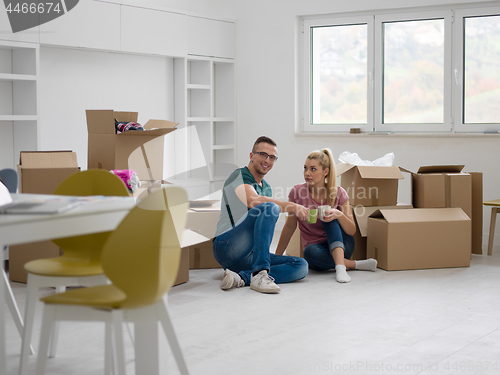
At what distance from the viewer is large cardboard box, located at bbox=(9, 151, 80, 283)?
11.6 feet

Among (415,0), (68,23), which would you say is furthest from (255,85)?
(68,23)

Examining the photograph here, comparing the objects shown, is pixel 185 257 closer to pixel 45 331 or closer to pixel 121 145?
pixel 121 145

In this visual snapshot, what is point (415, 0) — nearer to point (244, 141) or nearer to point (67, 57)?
point (244, 141)

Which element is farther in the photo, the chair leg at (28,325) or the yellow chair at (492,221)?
the yellow chair at (492,221)

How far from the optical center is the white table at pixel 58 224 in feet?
4.86

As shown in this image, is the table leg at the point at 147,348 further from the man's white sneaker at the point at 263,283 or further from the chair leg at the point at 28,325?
the man's white sneaker at the point at 263,283

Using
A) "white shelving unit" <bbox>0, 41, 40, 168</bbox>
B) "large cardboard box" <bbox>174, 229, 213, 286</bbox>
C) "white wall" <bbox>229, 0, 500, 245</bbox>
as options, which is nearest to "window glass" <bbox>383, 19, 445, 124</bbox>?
"white wall" <bbox>229, 0, 500, 245</bbox>

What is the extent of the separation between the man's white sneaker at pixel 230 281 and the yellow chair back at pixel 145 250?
1804 mm

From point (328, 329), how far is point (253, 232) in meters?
0.92

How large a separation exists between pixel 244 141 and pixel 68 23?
216 centimetres

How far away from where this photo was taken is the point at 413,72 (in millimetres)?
5285

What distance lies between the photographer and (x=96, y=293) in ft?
5.65

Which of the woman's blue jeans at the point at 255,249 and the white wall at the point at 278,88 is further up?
the white wall at the point at 278,88

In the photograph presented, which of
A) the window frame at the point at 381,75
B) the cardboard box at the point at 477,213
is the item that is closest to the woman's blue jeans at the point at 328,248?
the cardboard box at the point at 477,213
